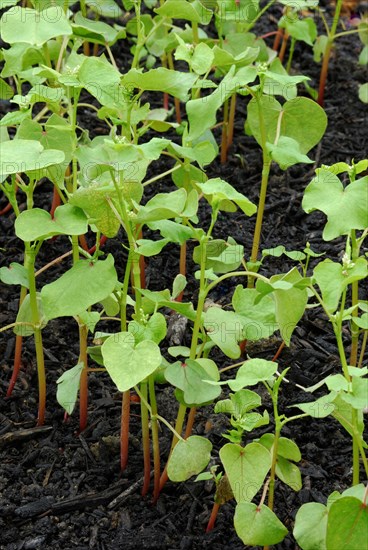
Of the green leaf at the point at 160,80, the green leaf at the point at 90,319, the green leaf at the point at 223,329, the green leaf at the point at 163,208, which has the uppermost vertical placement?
the green leaf at the point at 160,80

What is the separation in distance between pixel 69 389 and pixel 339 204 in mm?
662

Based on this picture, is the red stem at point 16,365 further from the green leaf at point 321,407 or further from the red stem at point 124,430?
the green leaf at point 321,407

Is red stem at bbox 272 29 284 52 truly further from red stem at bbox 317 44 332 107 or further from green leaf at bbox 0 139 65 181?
green leaf at bbox 0 139 65 181

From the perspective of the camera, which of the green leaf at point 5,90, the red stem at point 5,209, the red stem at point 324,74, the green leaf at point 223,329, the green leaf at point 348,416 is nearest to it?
the green leaf at point 348,416

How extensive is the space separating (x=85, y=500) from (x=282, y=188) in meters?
1.30

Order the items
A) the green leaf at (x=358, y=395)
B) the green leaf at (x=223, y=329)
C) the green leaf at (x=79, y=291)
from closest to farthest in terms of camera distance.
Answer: the green leaf at (x=358, y=395) → the green leaf at (x=79, y=291) → the green leaf at (x=223, y=329)

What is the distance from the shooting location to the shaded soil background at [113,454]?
1821mm

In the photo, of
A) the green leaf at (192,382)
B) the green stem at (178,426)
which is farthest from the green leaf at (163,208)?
the green stem at (178,426)

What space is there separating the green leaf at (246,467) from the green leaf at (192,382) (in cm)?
11

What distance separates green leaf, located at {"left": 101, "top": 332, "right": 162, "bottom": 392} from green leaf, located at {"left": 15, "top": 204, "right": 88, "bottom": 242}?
207mm

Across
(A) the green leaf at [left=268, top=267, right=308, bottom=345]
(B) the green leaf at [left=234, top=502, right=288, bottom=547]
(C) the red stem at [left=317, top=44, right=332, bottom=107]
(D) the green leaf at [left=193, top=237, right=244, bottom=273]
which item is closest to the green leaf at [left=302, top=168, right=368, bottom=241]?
(A) the green leaf at [left=268, top=267, right=308, bottom=345]

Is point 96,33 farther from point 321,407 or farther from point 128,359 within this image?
point 321,407

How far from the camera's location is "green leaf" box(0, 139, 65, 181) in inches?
60.5

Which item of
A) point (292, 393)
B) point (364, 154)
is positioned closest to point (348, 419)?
point (292, 393)
